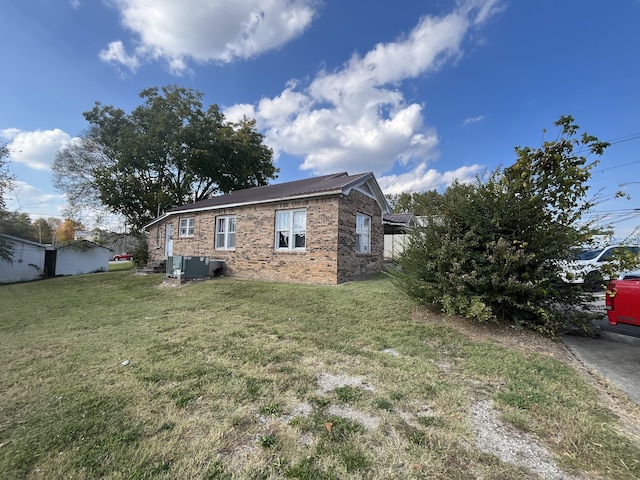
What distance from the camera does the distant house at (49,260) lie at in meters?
20.5

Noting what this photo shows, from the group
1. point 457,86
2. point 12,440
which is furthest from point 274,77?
point 12,440

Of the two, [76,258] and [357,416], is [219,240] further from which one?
[76,258]

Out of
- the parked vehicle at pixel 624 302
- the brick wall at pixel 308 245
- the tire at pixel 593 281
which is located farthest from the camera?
the brick wall at pixel 308 245

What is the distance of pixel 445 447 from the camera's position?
7.47ft

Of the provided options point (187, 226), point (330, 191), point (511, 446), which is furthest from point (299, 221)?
point (511, 446)

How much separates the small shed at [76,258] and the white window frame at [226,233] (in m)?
17.8

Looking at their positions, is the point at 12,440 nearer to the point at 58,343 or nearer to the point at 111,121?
the point at 58,343

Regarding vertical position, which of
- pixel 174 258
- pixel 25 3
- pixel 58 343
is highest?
pixel 25 3

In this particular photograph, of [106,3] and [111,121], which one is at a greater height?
[111,121]

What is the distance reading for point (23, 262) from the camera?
21.2 metres

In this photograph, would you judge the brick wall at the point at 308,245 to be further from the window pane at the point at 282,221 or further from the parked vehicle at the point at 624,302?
the parked vehicle at the point at 624,302

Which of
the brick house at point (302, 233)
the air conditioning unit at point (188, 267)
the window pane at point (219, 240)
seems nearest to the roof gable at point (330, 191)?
the brick house at point (302, 233)

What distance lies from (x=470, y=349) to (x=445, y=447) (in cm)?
262

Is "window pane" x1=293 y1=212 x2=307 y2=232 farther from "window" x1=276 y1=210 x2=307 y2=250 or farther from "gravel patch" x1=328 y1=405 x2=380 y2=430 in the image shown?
"gravel patch" x1=328 y1=405 x2=380 y2=430
